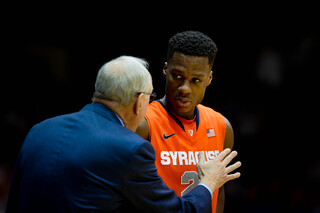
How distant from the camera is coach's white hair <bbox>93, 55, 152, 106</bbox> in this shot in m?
1.79

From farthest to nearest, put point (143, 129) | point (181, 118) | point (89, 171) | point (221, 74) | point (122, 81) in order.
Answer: point (221, 74) < point (181, 118) < point (143, 129) < point (122, 81) < point (89, 171)

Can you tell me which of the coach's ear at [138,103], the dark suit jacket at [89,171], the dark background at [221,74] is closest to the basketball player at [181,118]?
the coach's ear at [138,103]

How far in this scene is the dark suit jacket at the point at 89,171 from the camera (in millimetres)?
1595

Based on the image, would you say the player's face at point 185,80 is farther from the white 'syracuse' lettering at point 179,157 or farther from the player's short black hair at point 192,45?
the white 'syracuse' lettering at point 179,157

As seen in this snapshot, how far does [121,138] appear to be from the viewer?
1653 mm

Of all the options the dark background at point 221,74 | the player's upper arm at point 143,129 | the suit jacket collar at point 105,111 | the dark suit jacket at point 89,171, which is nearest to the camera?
the dark suit jacket at point 89,171

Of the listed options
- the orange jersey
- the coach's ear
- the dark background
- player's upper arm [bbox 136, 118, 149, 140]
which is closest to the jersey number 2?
the orange jersey

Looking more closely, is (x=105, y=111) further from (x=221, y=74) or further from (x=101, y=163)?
(x=221, y=74)

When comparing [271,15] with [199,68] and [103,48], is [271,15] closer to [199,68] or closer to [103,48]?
[103,48]

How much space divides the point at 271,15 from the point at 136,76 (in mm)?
4692

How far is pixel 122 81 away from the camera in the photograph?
1787 millimetres

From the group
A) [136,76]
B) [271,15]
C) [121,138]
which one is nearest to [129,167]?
[121,138]

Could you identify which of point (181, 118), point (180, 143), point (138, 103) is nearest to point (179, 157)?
point (180, 143)

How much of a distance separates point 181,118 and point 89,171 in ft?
3.17
